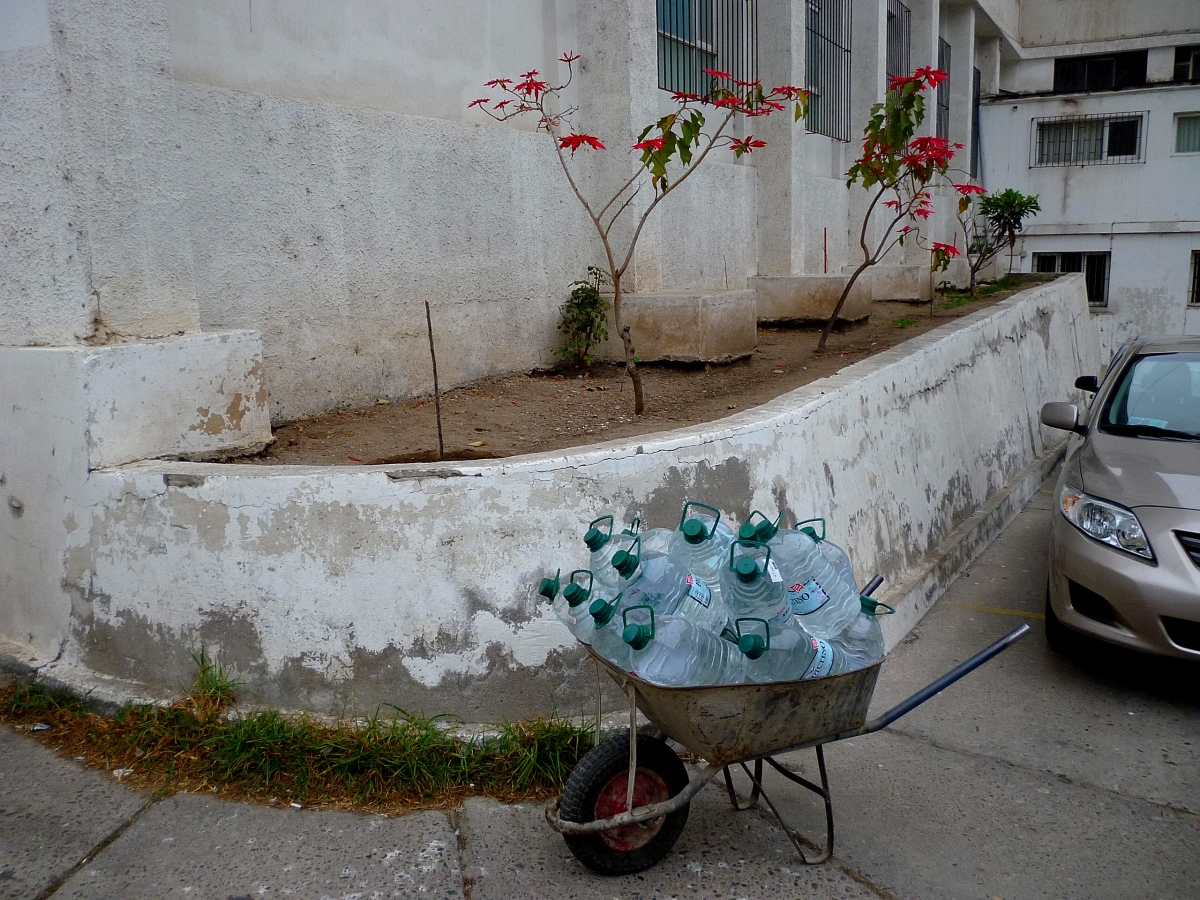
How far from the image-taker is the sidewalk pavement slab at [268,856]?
3.00 meters

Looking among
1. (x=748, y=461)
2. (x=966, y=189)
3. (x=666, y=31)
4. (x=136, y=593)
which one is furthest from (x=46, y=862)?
(x=966, y=189)

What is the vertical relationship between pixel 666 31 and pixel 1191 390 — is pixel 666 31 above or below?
above

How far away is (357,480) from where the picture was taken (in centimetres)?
371

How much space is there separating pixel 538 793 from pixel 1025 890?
1607mm

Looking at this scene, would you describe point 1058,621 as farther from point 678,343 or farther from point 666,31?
point 666,31

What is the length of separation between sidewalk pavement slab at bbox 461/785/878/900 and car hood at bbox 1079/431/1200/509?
2.46 metres

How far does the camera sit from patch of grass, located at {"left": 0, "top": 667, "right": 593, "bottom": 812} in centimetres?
349

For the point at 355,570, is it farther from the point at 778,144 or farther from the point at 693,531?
the point at 778,144

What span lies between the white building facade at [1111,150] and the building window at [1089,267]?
0.03 metres

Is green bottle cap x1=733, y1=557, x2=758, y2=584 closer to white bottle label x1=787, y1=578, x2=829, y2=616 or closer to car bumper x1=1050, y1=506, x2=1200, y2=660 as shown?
white bottle label x1=787, y1=578, x2=829, y2=616

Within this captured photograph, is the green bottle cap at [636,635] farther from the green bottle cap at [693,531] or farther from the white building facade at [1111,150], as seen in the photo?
the white building facade at [1111,150]

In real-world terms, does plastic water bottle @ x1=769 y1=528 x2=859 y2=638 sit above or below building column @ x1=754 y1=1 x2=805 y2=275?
below

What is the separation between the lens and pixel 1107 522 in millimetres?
4582

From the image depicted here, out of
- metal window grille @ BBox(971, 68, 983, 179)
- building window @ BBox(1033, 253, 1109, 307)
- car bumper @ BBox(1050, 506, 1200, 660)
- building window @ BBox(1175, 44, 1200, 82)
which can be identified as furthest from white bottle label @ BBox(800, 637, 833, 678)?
building window @ BBox(1175, 44, 1200, 82)
